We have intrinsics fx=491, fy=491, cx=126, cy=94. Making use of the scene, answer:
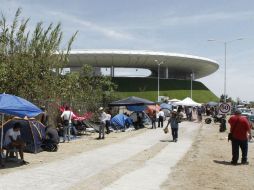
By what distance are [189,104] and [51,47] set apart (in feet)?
95.1

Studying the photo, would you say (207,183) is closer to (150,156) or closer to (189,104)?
(150,156)

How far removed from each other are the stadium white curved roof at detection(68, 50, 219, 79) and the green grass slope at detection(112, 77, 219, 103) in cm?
404

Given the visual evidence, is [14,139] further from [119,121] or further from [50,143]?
[119,121]

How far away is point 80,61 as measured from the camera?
12162 cm

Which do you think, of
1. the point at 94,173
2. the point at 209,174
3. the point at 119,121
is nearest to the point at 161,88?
the point at 119,121

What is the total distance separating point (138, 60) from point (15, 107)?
10791 centimetres

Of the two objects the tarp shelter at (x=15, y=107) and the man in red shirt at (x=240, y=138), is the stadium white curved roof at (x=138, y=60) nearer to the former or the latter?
the man in red shirt at (x=240, y=138)

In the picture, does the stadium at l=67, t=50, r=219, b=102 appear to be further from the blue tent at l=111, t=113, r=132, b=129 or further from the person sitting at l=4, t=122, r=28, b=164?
the person sitting at l=4, t=122, r=28, b=164

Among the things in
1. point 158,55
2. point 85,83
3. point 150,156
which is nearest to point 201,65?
point 158,55

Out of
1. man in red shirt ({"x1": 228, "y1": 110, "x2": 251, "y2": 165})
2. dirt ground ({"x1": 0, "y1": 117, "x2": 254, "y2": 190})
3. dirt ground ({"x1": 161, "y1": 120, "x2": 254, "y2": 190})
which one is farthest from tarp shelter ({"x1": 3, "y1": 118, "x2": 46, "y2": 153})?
man in red shirt ({"x1": 228, "y1": 110, "x2": 251, "y2": 165})

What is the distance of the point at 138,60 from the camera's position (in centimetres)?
12106

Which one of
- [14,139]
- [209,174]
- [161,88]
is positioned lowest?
[209,174]

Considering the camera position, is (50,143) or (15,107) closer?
(15,107)

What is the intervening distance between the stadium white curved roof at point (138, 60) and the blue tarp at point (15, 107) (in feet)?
333
